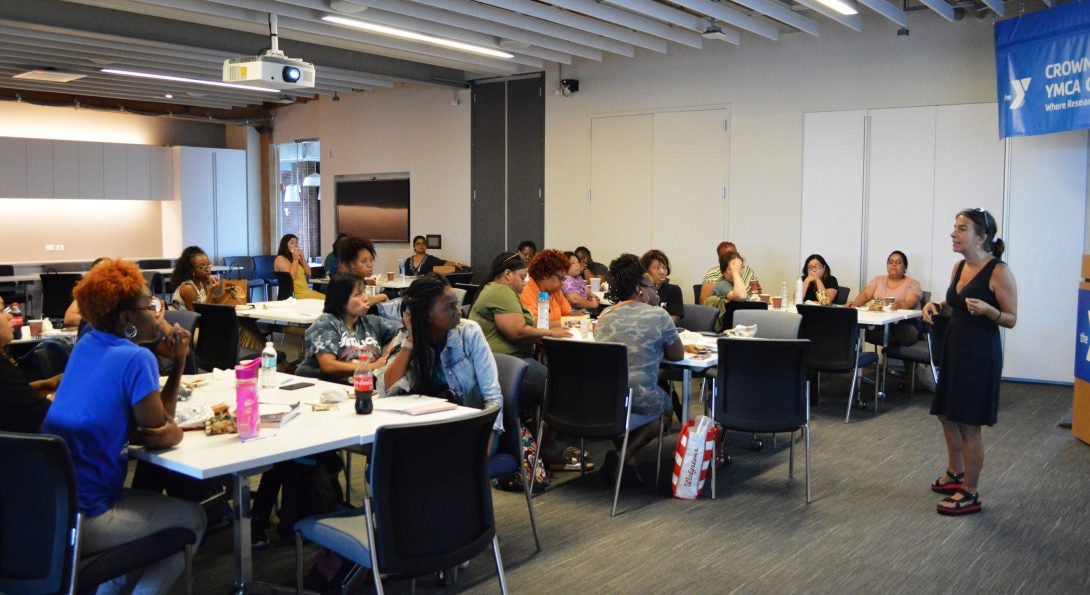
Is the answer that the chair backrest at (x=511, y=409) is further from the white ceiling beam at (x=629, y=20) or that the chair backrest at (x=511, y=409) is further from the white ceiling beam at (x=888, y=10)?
the white ceiling beam at (x=888, y=10)

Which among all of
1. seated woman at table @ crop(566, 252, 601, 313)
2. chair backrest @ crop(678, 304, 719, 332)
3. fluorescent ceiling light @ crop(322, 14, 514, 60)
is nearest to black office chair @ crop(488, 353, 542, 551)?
chair backrest @ crop(678, 304, 719, 332)

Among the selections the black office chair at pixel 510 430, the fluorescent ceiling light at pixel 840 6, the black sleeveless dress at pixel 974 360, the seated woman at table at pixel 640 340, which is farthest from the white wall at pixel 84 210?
the black sleeveless dress at pixel 974 360

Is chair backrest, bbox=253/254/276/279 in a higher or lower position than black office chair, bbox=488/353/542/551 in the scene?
higher

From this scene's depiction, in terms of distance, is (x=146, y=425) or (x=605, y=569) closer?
(x=146, y=425)

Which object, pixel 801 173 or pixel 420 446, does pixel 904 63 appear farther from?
pixel 420 446

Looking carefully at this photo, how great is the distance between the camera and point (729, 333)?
614cm

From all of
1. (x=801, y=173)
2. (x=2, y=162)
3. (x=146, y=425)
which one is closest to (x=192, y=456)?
(x=146, y=425)

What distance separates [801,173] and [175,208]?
10188mm

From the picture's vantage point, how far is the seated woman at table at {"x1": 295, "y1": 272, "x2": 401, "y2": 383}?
4.67 meters

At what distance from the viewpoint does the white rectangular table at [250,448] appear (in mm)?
2990

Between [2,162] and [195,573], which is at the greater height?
[2,162]

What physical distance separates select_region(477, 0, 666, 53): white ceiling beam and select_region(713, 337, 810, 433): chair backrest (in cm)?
409

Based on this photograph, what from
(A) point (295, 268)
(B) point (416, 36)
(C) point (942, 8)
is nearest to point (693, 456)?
(C) point (942, 8)

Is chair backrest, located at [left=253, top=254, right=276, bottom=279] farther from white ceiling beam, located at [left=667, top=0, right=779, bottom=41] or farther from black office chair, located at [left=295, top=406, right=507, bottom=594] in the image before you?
black office chair, located at [left=295, top=406, right=507, bottom=594]
